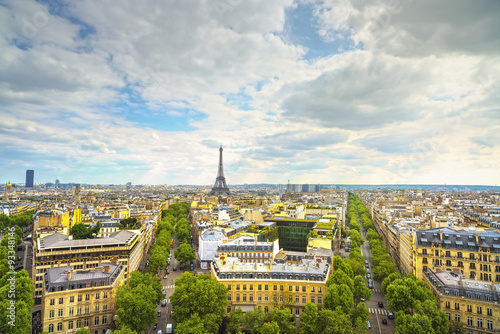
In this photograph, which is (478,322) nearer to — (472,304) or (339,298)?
(472,304)

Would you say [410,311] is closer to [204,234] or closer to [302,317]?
[302,317]

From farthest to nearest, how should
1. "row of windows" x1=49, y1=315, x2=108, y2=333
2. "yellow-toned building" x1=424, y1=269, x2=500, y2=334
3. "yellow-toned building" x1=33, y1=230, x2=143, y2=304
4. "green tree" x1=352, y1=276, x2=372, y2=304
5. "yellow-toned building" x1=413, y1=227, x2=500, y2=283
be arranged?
1. "yellow-toned building" x1=33, y1=230, x2=143, y2=304
2. "yellow-toned building" x1=413, y1=227, x2=500, y2=283
3. "green tree" x1=352, y1=276, x2=372, y2=304
4. "row of windows" x1=49, y1=315, x2=108, y2=333
5. "yellow-toned building" x1=424, y1=269, x2=500, y2=334

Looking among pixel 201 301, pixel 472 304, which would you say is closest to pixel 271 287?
pixel 201 301

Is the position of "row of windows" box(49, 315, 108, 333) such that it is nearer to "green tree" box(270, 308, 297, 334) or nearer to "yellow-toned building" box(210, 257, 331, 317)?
"yellow-toned building" box(210, 257, 331, 317)

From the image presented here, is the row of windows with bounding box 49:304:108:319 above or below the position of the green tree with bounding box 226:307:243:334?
above

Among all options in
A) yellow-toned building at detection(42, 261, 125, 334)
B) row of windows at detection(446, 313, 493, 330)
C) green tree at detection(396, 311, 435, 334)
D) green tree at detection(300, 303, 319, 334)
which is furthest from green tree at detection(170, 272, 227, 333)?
row of windows at detection(446, 313, 493, 330)

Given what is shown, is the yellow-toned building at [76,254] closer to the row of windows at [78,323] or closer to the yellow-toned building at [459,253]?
the row of windows at [78,323]
